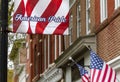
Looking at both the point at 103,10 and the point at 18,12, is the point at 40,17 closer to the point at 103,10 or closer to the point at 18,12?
the point at 18,12

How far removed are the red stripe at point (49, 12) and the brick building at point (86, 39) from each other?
600cm

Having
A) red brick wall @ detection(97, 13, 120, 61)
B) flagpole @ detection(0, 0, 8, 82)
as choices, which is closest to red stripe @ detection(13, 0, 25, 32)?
flagpole @ detection(0, 0, 8, 82)

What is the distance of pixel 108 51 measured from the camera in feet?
50.3

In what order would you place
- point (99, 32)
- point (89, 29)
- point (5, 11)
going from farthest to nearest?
1. point (89, 29)
2. point (99, 32)
3. point (5, 11)

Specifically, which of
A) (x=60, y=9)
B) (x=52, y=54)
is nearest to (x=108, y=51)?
(x=60, y=9)

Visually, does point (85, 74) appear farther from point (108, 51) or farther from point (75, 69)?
point (75, 69)

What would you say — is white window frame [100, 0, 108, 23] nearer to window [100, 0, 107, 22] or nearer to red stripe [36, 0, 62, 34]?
window [100, 0, 107, 22]

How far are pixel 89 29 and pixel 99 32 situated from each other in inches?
81.9

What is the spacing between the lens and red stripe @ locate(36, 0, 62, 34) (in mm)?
7848

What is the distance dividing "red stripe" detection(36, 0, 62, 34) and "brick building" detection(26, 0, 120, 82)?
6000mm

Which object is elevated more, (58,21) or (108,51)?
(58,21)

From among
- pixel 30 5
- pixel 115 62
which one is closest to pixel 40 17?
pixel 30 5

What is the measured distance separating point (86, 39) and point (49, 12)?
9.27 metres

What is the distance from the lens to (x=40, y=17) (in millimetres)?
7879
